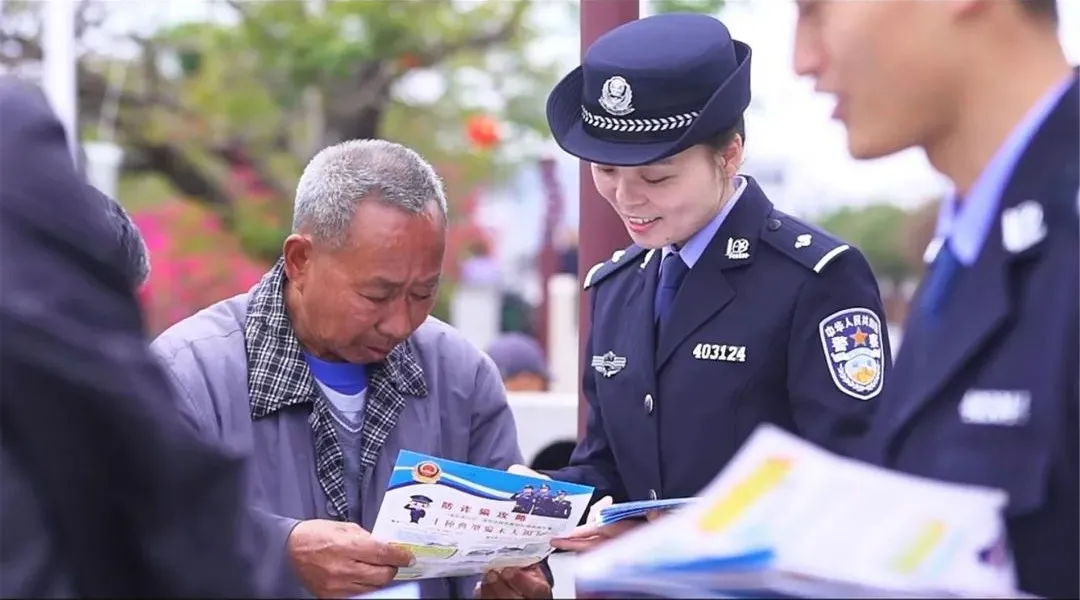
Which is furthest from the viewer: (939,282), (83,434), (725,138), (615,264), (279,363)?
(615,264)

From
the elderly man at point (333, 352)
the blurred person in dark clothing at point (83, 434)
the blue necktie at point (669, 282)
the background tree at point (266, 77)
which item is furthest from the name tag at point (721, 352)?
the background tree at point (266, 77)

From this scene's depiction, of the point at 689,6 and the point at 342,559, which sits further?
the point at 689,6

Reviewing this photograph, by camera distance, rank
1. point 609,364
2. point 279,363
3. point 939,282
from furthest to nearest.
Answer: point 609,364 < point 279,363 < point 939,282

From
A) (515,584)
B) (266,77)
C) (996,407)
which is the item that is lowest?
(515,584)

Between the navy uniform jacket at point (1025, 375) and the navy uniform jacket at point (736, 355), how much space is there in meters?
0.77

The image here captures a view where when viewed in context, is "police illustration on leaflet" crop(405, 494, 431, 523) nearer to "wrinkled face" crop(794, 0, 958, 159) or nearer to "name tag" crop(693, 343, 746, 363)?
"name tag" crop(693, 343, 746, 363)

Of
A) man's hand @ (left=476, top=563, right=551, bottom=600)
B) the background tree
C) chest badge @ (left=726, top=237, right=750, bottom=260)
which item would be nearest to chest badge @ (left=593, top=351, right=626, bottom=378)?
chest badge @ (left=726, top=237, right=750, bottom=260)

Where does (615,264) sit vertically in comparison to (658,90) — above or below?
below

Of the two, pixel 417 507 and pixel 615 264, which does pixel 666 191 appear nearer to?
pixel 615 264

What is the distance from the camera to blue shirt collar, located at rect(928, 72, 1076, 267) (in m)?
1.52

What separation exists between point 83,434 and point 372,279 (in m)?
1.18

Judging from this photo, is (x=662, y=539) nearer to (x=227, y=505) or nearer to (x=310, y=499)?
(x=227, y=505)

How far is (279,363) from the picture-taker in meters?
2.56

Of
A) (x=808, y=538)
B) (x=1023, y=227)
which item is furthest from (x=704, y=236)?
(x=808, y=538)
